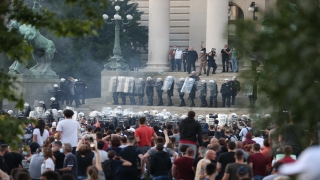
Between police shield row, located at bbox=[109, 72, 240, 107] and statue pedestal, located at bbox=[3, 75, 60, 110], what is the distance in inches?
127

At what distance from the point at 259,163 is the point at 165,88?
27.0 m

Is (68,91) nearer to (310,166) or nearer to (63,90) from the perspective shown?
(63,90)

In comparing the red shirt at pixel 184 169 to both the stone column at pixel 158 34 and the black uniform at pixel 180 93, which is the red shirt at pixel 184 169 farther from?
the stone column at pixel 158 34

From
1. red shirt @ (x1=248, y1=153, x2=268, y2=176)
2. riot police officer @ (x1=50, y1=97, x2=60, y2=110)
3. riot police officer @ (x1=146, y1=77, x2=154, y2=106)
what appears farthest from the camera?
riot police officer @ (x1=146, y1=77, x2=154, y2=106)

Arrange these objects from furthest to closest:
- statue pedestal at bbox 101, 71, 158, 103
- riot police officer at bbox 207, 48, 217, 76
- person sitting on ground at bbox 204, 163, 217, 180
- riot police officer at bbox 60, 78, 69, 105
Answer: statue pedestal at bbox 101, 71, 158, 103, riot police officer at bbox 207, 48, 217, 76, riot police officer at bbox 60, 78, 69, 105, person sitting on ground at bbox 204, 163, 217, 180

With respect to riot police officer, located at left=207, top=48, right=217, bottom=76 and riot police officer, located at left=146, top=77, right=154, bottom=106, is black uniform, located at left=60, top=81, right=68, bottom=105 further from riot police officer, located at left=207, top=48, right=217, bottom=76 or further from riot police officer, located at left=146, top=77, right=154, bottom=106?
riot police officer, located at left=207, top=48, right=217, bottom=76

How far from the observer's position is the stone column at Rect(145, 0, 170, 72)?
49094 millimetres

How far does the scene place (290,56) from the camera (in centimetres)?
452

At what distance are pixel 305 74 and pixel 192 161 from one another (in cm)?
971

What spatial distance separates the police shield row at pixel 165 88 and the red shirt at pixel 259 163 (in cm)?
2365

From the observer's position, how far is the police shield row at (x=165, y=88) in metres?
39.2

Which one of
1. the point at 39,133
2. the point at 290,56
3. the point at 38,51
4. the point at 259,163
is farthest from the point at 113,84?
the point at 290,56

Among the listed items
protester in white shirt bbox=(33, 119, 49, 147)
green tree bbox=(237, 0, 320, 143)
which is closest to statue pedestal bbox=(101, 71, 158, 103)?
protester in white shirt bbox=(33, 119, 49, 147)

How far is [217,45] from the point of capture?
1879 inches
